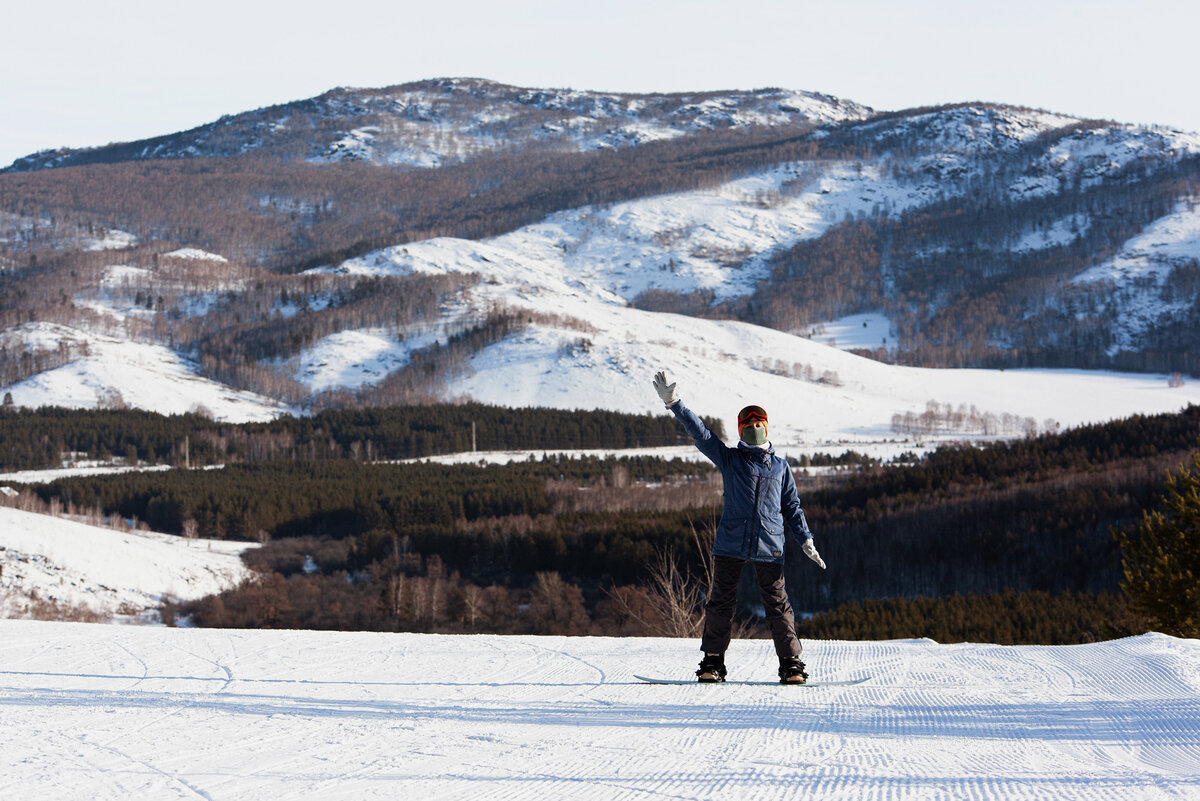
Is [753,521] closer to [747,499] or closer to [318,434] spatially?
[747,499]

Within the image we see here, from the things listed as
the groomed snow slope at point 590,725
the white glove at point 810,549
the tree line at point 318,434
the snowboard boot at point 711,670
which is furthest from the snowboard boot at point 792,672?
the tree line at point 318,434

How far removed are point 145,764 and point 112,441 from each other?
13962cm

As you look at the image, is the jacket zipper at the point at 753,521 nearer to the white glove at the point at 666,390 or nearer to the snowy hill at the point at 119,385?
the white glove at the point at 666,390

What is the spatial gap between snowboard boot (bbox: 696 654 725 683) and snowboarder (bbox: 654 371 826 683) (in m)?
0.57

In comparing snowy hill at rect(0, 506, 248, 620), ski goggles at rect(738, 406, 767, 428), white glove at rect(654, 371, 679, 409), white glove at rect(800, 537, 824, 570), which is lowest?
snowy hill at rect(0, 506, 248, 620)

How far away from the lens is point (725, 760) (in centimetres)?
639

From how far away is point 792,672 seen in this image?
898 cm

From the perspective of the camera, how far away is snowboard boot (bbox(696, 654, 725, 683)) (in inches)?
362

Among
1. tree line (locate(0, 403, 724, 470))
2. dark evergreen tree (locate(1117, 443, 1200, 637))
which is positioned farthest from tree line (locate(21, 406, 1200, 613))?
dark evergreen tree (locate(1117, 443, 1200, 637))

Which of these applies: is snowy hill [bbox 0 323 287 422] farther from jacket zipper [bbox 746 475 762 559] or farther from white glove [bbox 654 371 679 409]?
jacket zipper [bbox 746 475 762 559]

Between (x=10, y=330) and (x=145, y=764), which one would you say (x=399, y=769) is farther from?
(x=10, y=330)

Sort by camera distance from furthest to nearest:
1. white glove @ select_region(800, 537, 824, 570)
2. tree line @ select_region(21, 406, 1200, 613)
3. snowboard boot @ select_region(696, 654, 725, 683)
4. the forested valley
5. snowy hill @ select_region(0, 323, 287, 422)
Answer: snowy hill @ select_region(0, 323, 287, 422), tree line @ select_region(21, 406, 1200, 613), the forested valley, snowboard boot @ select_region(696, 654, 725, 683), white glove @ select_region(800, 537, 824, 570)

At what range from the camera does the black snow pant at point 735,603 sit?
28.8 feet

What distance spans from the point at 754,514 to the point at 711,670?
5.33 feet
